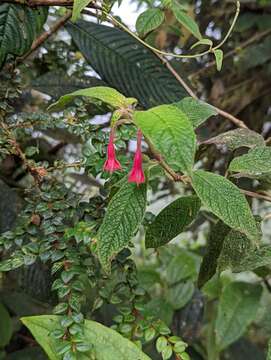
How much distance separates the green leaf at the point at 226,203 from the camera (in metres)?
0.51

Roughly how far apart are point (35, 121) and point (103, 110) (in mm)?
228

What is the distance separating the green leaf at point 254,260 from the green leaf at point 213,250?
29 mm

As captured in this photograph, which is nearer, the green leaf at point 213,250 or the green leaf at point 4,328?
the green leaf at point 213,250

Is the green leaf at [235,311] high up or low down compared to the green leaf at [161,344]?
down

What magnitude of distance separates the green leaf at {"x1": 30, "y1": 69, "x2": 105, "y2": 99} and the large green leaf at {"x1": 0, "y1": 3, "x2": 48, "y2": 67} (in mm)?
181

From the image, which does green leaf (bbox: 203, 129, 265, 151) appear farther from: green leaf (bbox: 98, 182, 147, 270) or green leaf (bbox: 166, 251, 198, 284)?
green leaf (bbox: 166, 251, 198, 284)

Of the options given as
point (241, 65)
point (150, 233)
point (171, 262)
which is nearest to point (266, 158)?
point (150, 233)

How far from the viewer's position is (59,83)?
0.99m

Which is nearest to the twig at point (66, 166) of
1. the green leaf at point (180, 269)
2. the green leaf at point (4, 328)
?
the green leaf at point (4, 328)

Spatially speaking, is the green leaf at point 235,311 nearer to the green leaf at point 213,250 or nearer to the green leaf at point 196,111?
the green leaf at point 213,250

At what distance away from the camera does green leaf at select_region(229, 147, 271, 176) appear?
57 centimetres

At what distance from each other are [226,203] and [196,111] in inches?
5.5

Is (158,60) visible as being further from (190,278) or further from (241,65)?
(241,65)

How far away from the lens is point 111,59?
92 cm
